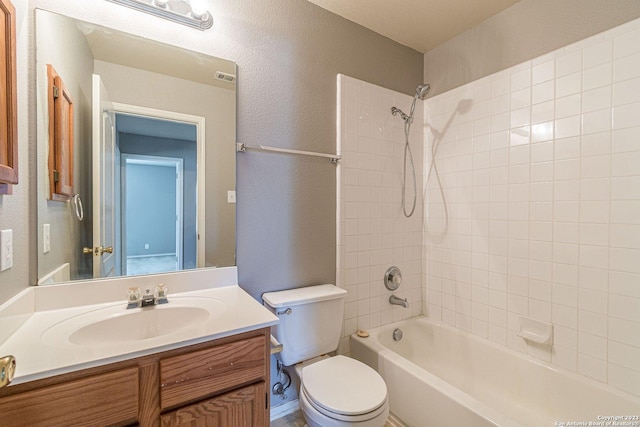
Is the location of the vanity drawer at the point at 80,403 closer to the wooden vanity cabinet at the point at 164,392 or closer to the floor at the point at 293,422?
the wooden vanity cabinet at the point at 164,392

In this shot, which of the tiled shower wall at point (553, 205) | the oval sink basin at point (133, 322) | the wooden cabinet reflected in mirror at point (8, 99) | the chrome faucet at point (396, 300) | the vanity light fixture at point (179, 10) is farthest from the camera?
the chrome faucet at point (396, 300)

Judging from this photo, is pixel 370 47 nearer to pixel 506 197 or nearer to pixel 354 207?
pixel 354 207

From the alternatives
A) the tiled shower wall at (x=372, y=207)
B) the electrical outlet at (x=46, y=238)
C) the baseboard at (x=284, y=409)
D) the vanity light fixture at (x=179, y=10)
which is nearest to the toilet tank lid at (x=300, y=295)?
the tiled shower wall at (x=372, y=207)

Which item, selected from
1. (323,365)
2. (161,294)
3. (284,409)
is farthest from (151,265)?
(284,409)

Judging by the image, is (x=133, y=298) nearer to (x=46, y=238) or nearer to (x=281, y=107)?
(x=46, y=238)

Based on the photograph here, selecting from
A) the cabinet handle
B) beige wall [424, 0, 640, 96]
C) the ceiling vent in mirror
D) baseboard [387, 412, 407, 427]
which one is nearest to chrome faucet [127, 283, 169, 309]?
the cabinet handle

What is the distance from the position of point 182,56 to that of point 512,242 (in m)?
2.11

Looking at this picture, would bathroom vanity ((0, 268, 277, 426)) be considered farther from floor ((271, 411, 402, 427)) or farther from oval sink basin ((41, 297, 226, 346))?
floor ((271, 411, 402, 427))

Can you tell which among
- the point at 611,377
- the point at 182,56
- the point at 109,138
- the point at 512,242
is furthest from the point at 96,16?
the point at 611,377

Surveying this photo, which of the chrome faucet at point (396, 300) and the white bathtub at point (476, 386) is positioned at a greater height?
the chrome faucet at point (396, 300)

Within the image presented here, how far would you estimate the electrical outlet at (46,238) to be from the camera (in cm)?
112

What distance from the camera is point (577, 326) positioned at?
4.98 feet

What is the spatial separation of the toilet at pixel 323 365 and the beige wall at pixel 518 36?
5.80ft

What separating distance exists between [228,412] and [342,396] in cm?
51
